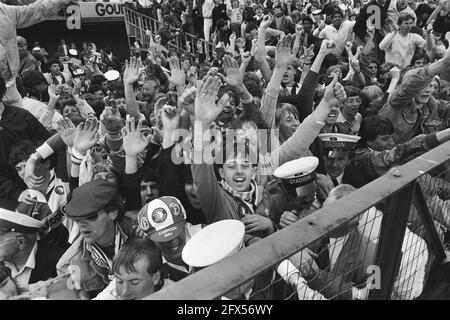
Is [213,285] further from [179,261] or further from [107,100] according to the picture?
[107,100]

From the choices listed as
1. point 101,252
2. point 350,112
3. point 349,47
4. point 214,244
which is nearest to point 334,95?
point 350,112

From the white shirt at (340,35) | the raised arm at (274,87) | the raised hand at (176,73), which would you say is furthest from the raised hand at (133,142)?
the white shirt at (340,35)

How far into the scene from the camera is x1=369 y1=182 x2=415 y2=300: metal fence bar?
60.1 inches

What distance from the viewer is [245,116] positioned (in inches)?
126

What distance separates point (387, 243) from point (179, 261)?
109 cm

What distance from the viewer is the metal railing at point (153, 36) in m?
10.4

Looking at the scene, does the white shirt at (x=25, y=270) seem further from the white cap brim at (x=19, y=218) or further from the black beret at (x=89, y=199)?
the black beret at (x=89, y=199)

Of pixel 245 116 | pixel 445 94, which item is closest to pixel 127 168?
pixel 245 116

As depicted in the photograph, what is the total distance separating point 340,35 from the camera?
664 cm

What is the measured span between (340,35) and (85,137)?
16.8 ft

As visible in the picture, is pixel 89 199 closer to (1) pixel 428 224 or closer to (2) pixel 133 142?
(2) pixel 133 142

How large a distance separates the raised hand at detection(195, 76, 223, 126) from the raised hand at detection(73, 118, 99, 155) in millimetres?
971

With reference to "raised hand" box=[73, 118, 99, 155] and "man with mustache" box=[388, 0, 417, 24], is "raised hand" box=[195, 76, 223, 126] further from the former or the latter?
"man with mustache" box=[388, 0, 417, 24]

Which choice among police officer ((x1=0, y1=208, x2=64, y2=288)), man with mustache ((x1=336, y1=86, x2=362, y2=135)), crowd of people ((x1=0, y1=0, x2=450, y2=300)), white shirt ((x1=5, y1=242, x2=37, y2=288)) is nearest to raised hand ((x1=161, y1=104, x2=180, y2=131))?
crowd of people ((x1=0, y1=0, x2=450, y2=300))
